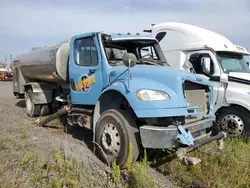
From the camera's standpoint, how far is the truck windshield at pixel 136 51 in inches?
213

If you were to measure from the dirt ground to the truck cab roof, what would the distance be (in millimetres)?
3932

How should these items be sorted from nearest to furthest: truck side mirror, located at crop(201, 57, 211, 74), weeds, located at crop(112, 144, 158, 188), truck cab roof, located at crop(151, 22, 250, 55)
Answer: weeds, located at crop(112, 144, 158, 188) < truck side mirror, located at crop(201, 57, 211, 74) < truck cab roof, located at crop(151, 22, 250, 55)

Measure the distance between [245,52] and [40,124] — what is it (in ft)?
21.4

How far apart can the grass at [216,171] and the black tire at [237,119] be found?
133 cm

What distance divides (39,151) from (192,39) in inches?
212

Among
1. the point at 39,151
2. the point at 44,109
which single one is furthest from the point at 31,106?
the point at 39,151

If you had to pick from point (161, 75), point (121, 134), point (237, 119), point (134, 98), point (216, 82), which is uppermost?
point (161, 75)

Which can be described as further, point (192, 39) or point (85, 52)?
point (192, 39)

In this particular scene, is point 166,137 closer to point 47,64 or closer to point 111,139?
point 111,139

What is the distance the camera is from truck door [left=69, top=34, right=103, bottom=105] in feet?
17.5

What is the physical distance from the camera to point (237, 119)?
6492 millimetres

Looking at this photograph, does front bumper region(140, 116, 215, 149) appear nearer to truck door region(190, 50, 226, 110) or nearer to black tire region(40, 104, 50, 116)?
truck door region(190, 50, 226, 110)

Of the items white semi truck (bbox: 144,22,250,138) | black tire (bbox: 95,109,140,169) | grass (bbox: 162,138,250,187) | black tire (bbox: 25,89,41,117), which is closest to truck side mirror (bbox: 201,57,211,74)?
white semi truck (bbox: 144,22,250,138)

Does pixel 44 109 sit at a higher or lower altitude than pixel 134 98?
lower
